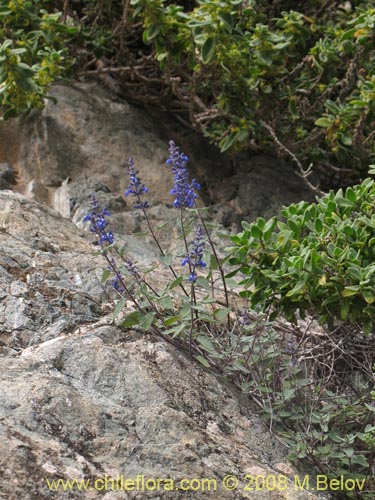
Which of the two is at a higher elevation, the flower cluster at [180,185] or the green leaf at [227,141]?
the green leaf at [227,141]

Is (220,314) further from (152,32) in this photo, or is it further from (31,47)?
(31,47)

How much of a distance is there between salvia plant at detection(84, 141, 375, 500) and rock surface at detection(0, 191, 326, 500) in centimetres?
11

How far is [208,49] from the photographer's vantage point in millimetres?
4449

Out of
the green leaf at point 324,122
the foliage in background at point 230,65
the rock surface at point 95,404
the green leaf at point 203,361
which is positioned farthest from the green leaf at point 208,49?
the green leaf at point 203,361

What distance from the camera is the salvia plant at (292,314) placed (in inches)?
122

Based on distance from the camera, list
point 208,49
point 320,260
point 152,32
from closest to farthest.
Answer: point 320,260
point 208,49
point 152,32

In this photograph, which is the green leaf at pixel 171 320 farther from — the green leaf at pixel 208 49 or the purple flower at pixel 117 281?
the green leaf at pixel 208 49

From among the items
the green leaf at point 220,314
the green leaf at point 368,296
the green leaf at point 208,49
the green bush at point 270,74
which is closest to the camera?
the green leaf at point 368,296

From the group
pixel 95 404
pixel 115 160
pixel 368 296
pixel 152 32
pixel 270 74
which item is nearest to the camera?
pixel 95 404

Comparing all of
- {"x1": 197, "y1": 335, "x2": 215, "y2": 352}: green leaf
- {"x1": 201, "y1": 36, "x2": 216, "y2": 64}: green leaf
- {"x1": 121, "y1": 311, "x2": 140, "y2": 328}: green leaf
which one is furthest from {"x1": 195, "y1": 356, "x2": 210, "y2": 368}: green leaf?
{"x1": 201, "y1": 36, "x2": 216, "y2": 64}: green leaf

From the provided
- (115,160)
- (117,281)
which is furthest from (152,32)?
(117,281)

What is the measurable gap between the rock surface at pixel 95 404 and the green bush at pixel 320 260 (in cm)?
46

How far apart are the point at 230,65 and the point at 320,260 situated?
1.90 metres

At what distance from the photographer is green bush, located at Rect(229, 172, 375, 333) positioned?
10.5 feet
